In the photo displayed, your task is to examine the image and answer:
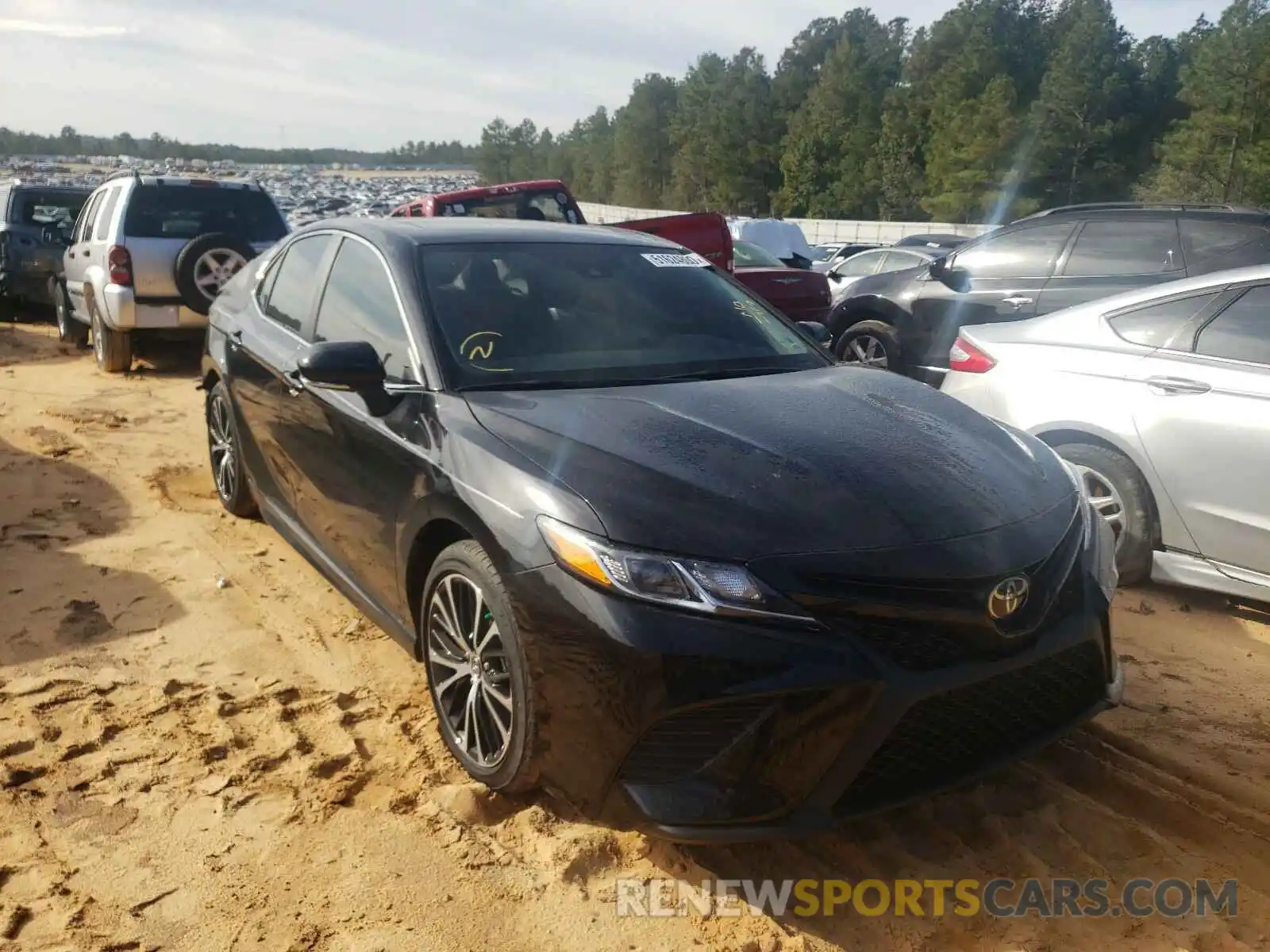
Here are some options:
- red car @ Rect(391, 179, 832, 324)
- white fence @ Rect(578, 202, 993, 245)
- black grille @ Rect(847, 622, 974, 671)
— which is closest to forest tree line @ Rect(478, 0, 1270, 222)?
white fence @ Rect(578, 202, 993, 245)

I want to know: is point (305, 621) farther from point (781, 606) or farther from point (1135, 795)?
point (1135, 795)

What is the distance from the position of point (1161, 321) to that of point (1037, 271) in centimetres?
313

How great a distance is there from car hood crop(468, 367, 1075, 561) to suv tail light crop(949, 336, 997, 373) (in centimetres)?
188

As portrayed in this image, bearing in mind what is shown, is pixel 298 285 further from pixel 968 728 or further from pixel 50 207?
pixel 50 207

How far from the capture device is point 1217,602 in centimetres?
470

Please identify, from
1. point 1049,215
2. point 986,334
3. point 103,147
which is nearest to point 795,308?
point 1049,215

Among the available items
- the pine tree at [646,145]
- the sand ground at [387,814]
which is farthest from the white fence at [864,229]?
the pine tree at [646,145]

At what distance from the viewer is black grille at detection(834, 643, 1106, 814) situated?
8.05 feet

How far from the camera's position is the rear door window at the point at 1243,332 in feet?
14.3

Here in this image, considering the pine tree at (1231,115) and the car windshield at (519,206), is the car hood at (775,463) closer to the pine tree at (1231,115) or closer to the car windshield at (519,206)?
the car windshield at (519,206)

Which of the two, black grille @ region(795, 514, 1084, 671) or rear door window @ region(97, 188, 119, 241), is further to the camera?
rear door window @ region(97, 188, 119, 241)

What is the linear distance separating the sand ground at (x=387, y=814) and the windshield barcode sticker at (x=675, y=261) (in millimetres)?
1826

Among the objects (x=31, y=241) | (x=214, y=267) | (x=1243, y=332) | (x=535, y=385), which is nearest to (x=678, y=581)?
(x=535, y=385)

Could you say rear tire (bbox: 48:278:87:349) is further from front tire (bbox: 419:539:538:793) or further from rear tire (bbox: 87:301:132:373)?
front tire (bbox: 419:539:538:793)
